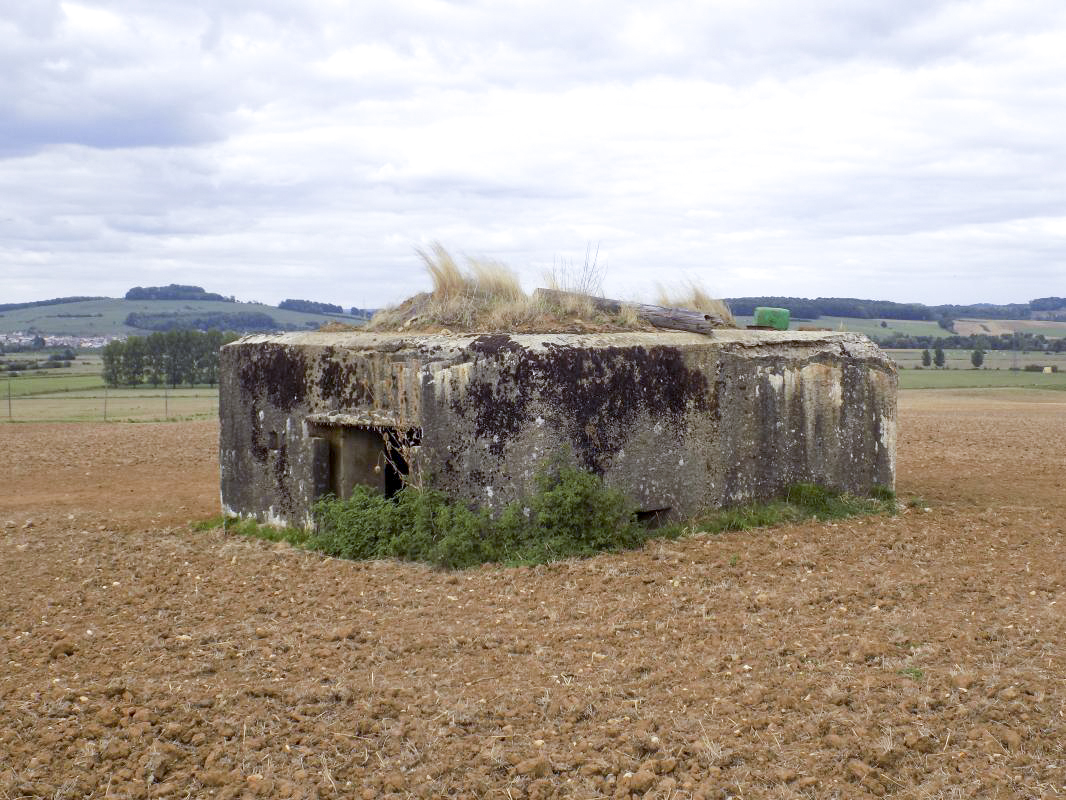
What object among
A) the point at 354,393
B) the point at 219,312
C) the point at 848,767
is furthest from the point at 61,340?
the point at 848,767

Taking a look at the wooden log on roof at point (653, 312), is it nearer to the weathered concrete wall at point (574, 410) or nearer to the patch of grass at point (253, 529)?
the weathered concrete wall at point (574, 410)

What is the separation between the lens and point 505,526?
7.77m

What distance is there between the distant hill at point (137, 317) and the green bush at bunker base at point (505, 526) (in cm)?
6237

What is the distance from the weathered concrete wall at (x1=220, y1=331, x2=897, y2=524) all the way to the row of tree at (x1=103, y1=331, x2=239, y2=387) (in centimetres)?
3095

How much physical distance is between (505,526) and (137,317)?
8510 centimetres

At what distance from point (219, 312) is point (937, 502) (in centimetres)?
8192

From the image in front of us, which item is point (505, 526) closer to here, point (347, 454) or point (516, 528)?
point (516, 528)

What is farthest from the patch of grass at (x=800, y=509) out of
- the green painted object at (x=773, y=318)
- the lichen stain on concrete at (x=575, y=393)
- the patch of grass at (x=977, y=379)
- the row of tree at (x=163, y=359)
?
the row of tree at (x=163, y=359)

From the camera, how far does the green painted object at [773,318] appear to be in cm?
1031

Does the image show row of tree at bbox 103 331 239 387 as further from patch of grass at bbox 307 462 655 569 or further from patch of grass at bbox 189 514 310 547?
patch of grass at bbox 307 462 655 569

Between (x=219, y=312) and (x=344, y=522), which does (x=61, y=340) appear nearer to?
(x=219, y=312)

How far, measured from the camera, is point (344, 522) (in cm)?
822

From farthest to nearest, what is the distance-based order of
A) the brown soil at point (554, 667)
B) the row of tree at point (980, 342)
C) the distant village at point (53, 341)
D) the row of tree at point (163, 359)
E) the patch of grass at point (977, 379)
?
the distant village at point (53, 341) → the row of tree at point (980, 342) → the row of tree at point (163, 359) → the patch of grass at point (977, 379) → the brown soil at point (554, 667)

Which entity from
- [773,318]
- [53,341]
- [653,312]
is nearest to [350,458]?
[653,312]
